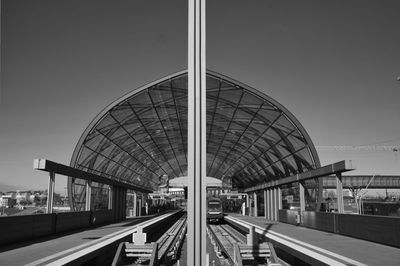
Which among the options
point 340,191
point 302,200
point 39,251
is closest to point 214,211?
point 302,200

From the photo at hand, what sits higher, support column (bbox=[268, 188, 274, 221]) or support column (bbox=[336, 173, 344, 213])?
support column (bbox=[336, 173, 344, 213])

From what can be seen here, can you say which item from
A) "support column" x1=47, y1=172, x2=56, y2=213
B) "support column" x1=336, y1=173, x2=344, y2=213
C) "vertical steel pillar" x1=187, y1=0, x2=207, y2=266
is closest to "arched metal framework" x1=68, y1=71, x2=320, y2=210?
"support column" x1=336, y1=173, x2=344, y2=213

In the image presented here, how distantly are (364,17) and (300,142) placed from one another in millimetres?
13380

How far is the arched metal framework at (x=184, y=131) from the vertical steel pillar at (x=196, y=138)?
20.9 m

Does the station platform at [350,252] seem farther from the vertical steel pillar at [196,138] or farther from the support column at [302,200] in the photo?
the support column at [302,200]

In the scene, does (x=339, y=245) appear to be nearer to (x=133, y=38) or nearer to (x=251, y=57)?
(x=133, y=38)

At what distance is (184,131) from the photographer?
48.3 m

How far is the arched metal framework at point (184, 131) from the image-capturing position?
30422mm

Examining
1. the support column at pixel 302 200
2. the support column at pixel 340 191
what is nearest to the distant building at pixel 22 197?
the support column at pixel 302 200

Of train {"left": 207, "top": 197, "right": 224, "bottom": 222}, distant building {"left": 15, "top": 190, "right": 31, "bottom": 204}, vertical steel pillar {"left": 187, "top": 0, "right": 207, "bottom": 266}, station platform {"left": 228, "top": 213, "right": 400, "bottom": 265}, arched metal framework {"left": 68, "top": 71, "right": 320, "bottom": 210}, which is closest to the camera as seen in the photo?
vertical steel pillar {"left": 187, "top": 0, "right": 207, "bottom": 266}

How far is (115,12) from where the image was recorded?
13.7 metres

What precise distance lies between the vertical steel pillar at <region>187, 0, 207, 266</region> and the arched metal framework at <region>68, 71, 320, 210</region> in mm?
20864

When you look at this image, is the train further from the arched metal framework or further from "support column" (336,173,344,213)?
"support column" (336,173,344,213)

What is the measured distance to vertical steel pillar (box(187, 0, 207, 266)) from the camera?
22.9ft
